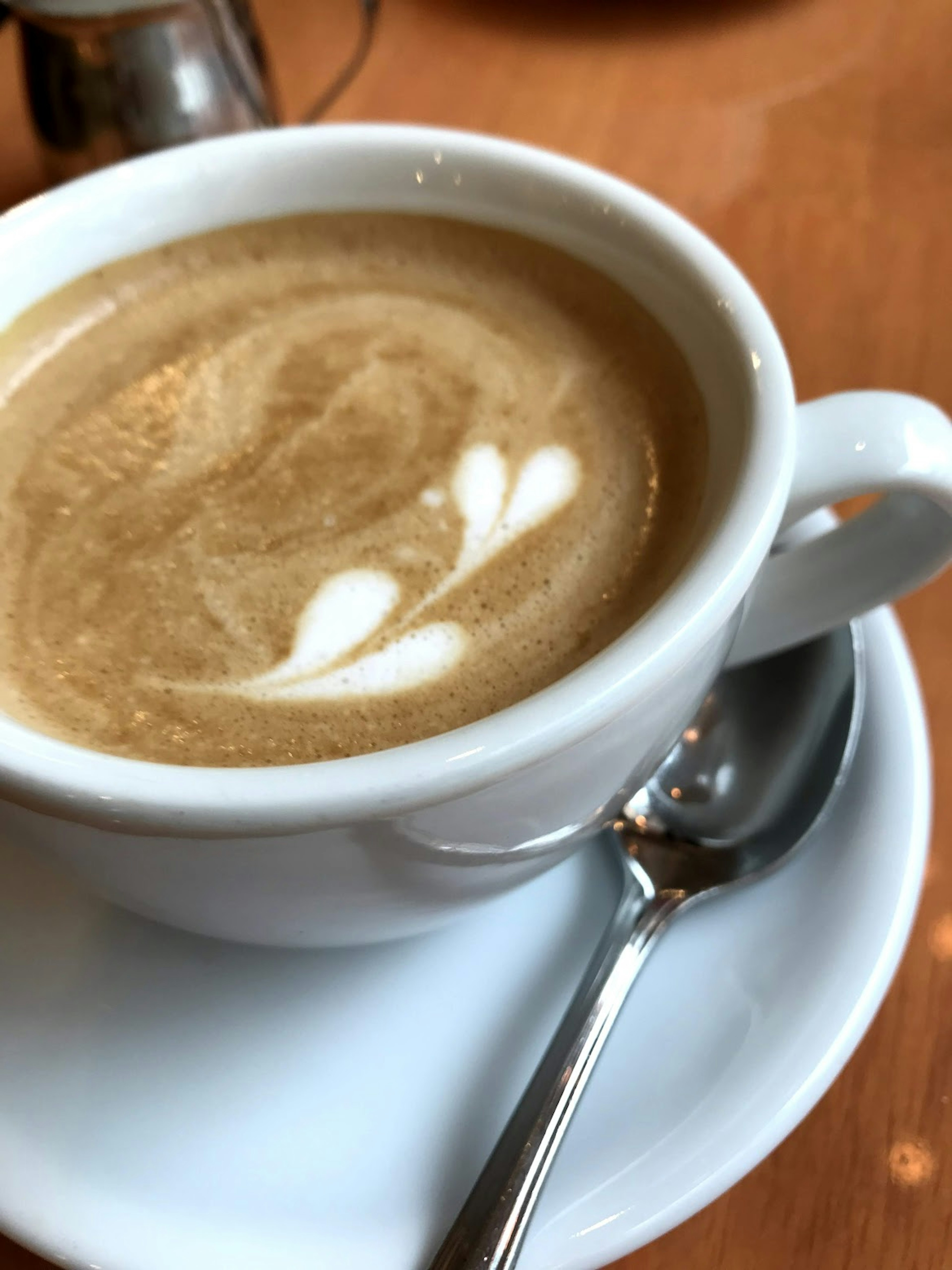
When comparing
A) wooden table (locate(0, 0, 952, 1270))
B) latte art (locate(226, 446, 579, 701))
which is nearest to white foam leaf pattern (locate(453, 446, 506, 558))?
latte art (locate(226, 446, 579, 701))

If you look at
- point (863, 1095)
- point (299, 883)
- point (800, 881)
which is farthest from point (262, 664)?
point (863, 1095)

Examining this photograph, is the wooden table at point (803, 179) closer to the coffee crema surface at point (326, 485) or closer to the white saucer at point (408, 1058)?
the white saucer at point (408, 1058)

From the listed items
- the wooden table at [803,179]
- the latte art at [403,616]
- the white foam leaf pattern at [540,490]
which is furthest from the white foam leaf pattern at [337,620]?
the wooden table at [803,179]

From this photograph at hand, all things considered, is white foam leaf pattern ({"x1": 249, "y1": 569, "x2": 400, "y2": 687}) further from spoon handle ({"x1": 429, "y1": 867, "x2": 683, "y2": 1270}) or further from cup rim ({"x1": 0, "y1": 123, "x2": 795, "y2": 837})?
spoon handle ({"x1": 429, "y1": 867, "x2": 683, "y2": 1270})

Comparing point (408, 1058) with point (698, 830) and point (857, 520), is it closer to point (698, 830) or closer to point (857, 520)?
point (698, 830)

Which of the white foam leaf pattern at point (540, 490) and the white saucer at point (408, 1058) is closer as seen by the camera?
the white saucer at point (408, 1058)
